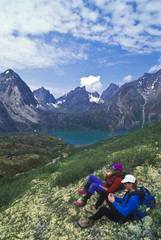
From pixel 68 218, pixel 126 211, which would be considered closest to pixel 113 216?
pixel 126 211

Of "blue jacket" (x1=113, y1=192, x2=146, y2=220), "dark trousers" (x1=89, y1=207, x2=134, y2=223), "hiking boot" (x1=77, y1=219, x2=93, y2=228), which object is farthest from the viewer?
"hiking boot" (x1=77, y1=219, x2=93, y2=228)

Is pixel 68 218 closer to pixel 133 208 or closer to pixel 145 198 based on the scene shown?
pixel 133 208

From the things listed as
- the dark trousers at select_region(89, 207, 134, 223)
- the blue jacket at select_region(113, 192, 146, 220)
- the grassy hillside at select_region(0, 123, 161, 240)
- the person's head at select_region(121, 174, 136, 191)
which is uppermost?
the person's head at select_region(121, 174, 136, 191)

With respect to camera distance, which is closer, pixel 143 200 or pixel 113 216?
pixel 143 200

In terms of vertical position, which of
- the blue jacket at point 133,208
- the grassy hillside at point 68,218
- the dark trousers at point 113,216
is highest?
the blue jacket at point 133,208

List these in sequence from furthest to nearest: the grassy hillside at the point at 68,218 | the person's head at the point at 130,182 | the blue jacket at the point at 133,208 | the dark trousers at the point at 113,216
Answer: the person's head at the point at 130,182
the dark trousers at the point at 113,216
the blue jacket at the point at 133,208
the grassy hillside at the point at 68,218

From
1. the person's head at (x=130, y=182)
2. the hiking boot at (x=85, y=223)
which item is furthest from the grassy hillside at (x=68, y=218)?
the person's head at (x=130, y=182)

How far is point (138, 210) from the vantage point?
5.40 meters

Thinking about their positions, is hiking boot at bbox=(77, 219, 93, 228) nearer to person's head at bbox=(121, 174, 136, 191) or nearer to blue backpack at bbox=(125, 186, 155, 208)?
blue backpack at bbox=(125, 186, 155, 208)

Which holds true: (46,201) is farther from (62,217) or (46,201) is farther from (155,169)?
(155,169)

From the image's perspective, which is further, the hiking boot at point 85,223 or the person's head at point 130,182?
the hiking boot at point 85,223

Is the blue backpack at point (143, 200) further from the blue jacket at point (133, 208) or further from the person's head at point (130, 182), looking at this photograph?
the person's head at point (130, 182)

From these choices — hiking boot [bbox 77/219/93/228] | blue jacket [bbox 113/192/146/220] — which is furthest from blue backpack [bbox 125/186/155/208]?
hiking boot [bbox 77/219/93/228]

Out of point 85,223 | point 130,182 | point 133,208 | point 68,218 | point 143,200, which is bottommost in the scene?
point 68,218
